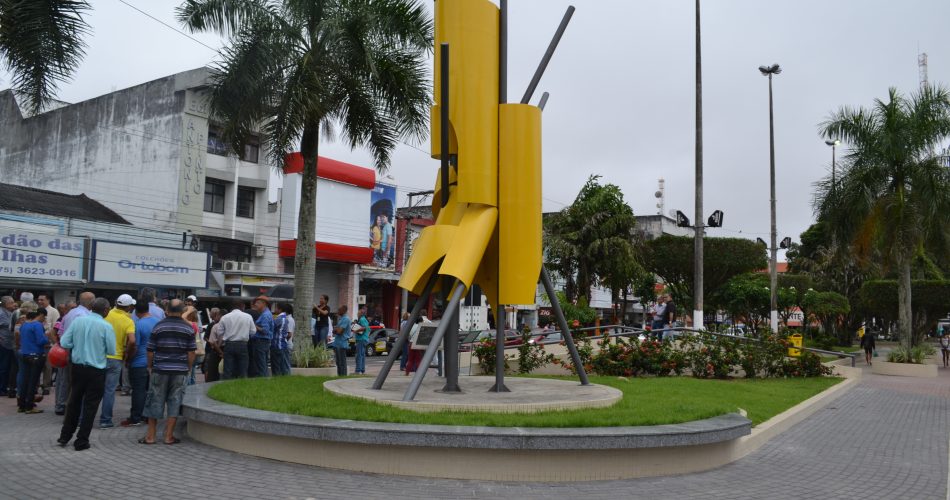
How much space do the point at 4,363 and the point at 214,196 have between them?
21.2 m

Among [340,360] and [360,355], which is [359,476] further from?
[360,355]

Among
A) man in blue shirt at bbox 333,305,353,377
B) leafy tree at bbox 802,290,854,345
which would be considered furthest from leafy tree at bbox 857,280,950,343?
man in blue shirt at bbox 333,305,353,377

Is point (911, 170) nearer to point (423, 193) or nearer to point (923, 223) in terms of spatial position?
point (923, 223)

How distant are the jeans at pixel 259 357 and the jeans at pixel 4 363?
3987mm

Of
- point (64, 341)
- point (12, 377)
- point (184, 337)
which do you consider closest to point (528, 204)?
point (184, 337)

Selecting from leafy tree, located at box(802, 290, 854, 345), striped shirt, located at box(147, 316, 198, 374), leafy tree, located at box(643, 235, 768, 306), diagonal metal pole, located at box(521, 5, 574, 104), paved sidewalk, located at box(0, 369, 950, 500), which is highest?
diagonal metal pole, located at box(521, 5, 574, 104)

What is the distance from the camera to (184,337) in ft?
28.0

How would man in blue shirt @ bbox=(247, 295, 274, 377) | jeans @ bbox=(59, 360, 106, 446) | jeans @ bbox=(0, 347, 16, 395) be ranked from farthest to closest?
1. man in blue shirt @ bbox=(247, 295, 274, 377)
2. jeans @ bbox=(0, 347, 16, 395)
3. jeans @ bbox=(59, 360, 106, 446)

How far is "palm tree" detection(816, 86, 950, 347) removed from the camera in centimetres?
2286

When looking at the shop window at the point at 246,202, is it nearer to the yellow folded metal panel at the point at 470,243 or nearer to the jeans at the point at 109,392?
the jeans at the point at 109,392

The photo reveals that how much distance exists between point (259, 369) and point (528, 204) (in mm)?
6259

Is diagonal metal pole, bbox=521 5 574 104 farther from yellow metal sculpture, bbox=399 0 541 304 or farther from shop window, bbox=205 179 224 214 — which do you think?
shop window, bbox=205 179 224 214

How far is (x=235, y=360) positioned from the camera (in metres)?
12.6

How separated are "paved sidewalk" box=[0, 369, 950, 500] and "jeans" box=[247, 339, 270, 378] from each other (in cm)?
328
